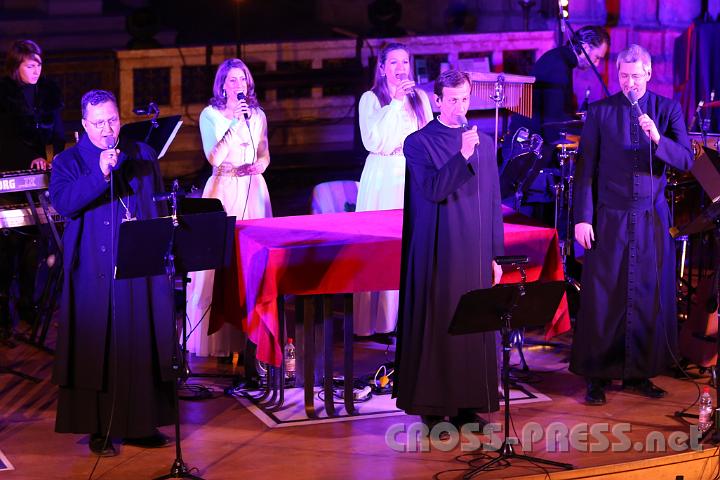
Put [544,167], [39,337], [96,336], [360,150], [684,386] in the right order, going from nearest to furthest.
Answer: [96,336] → [684,386] → [39,337] → [544,167] → [360,150]

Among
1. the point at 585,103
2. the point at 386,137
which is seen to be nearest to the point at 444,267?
the point at 386,137

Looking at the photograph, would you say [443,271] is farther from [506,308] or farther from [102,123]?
[102,123]

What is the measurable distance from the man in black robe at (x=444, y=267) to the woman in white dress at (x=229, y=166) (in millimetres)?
1742

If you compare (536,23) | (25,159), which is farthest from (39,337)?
(536,23)

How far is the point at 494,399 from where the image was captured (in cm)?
681

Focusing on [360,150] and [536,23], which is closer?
[360,150]

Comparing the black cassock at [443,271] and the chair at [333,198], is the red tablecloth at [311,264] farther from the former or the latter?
the chair at [333,198]

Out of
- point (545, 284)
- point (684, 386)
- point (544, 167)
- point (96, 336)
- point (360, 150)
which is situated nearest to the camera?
point (545, 284)

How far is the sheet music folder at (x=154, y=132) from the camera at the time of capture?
732 cm

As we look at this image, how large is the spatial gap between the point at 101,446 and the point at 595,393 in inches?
114

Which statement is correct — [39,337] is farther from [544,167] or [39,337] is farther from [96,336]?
[544,167]

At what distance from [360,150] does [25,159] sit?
597cm

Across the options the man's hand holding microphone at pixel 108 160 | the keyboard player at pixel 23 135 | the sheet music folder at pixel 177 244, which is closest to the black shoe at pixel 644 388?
the sheet music folder at pixel 177 244

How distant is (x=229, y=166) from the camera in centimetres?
818
